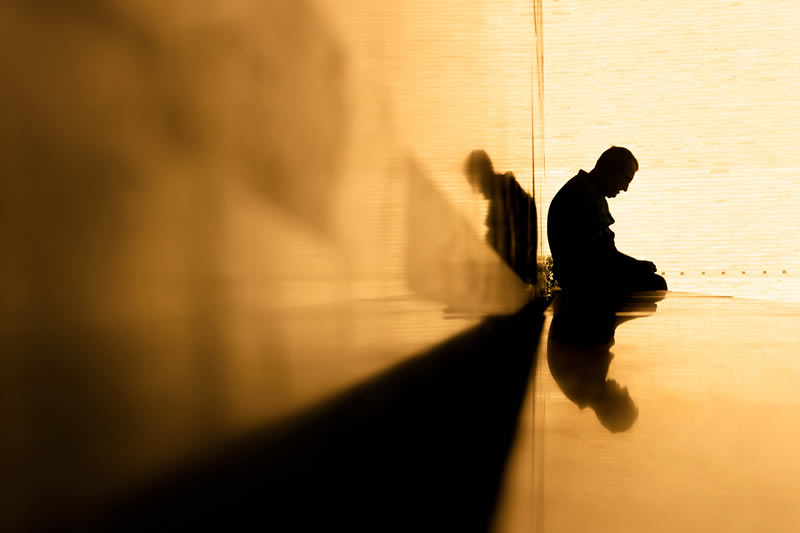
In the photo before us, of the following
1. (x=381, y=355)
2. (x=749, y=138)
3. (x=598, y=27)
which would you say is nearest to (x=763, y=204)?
(x=749, y=138)

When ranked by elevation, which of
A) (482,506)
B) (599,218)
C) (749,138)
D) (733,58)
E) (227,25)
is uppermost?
(733,58)

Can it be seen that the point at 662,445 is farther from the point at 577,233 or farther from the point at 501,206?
the point at 577,233

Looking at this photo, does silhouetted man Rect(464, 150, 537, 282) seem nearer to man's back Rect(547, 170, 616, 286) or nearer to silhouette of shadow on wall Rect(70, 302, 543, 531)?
man's back Rect(547, 170, 616, 286)

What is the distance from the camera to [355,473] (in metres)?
0.45

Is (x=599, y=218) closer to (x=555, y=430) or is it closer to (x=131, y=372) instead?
(x=555, y=430)

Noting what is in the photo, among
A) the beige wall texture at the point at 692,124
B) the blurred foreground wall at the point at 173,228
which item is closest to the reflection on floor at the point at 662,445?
the blurred foreground wall at the point at 173,228

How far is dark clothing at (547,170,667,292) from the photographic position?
3531 millimetres

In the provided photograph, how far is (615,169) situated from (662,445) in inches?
145

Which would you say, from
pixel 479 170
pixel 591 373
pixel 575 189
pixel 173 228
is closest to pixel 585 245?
pixel 575 189

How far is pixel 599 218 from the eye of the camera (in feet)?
12.0

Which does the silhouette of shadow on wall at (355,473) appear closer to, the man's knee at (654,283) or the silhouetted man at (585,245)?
the silhouetted man at (585,245)

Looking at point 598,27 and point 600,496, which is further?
point 598,27

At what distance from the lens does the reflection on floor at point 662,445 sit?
31 cm

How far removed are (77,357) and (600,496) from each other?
25 centimetres
